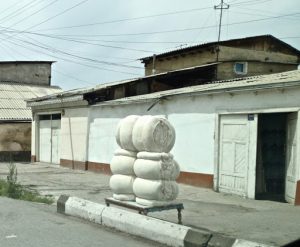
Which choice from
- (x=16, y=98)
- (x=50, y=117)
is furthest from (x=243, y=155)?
(x=16, y=98)

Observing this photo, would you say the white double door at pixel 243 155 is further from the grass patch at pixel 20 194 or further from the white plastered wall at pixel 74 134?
the white plastered wall at pixel 74 134

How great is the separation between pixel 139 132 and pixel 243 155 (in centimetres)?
540

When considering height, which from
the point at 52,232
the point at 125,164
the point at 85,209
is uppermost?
the point at 125,164

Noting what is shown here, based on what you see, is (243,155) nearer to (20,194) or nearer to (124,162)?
(124,162)

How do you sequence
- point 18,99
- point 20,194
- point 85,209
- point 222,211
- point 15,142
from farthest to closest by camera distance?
point 18,99, point 15,142, point 20,194, point 222,211, point 85,209

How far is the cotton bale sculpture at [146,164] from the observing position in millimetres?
8680

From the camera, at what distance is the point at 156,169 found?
865 cm

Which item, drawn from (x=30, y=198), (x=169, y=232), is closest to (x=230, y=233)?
(x=169, y=232)

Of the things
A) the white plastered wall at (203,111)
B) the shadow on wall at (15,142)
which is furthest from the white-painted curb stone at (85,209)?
the shadow on wall at (15,142)

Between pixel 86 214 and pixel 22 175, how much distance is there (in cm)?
1122

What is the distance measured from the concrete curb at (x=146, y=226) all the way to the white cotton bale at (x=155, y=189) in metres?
0.43

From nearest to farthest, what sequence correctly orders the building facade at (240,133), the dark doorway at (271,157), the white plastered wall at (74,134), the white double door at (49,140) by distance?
the building facade at (240,133) < the dark doorway at (271,157) < the white plastered wall at (74,134) < the white double door at (49,140)

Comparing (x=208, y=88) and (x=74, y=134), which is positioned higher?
(x=208, y=88)

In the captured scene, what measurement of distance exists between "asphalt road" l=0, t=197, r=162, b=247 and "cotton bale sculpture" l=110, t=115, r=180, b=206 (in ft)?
2.83
